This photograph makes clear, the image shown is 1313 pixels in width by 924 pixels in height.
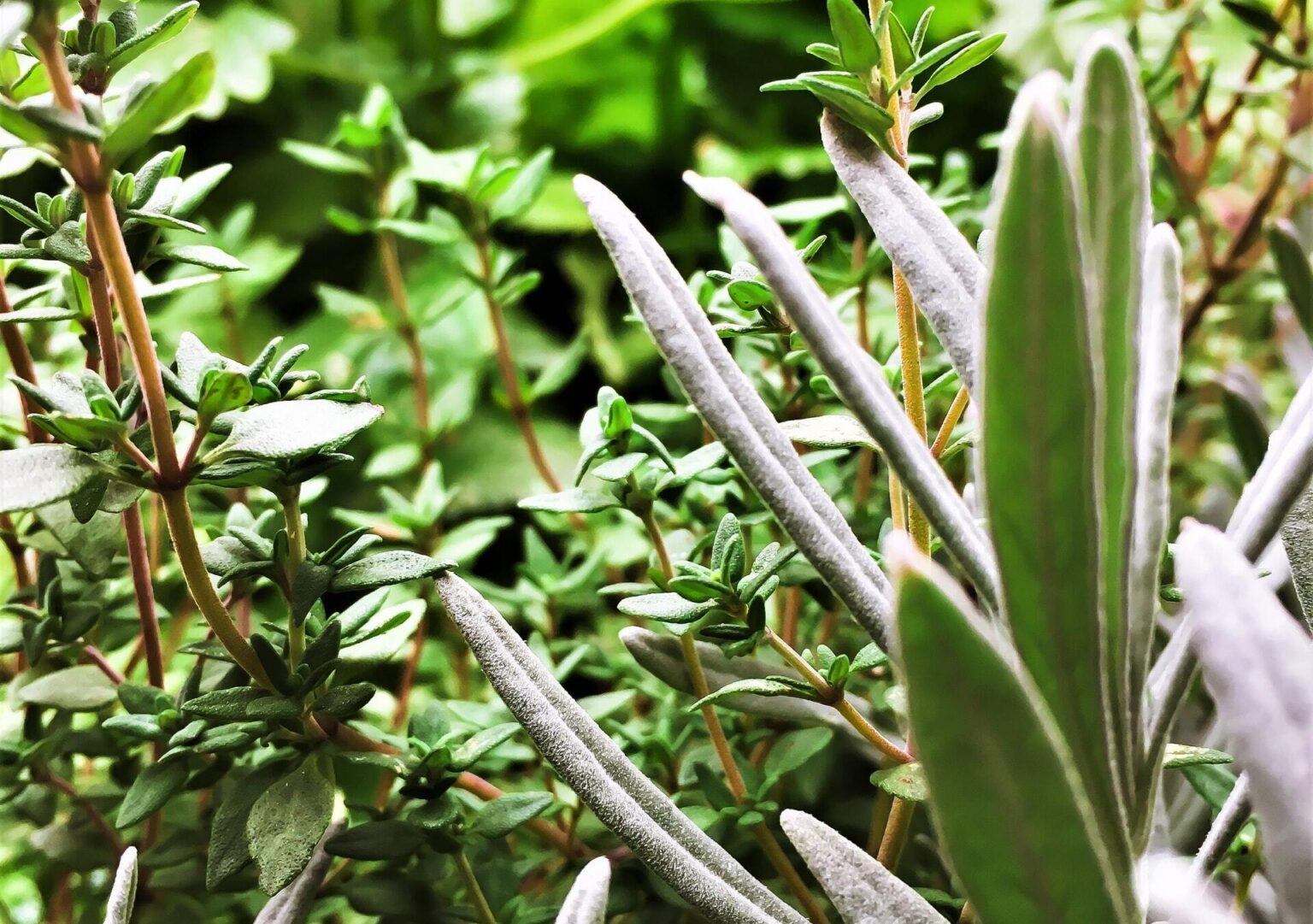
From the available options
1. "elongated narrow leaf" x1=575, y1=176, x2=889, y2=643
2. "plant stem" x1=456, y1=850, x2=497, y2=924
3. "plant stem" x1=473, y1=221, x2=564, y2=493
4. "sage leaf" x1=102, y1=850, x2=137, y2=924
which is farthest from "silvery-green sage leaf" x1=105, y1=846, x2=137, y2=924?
"plant stem" x1=473, y1=221, x2=564, y2=493

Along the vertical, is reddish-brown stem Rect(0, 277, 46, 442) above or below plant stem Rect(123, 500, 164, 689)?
above

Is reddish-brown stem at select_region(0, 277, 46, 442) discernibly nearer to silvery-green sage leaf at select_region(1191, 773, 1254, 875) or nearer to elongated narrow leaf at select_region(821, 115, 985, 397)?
elongated narrow leaf at select_region(821, 115, 985, 397)

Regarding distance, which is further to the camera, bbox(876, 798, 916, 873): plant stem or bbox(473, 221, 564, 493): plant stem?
bbox(473, 221, 564, 493): plant stem

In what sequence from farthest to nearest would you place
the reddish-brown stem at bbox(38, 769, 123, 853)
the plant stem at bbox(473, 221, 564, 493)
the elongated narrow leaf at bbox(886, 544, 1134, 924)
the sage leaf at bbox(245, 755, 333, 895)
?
the plant stem at bbox(473, 221, 564, 493) → the reddish-brown stem at bbox(38, 769, 123, 853) → the sage leaf at bbox(245, 755, 333, 895) → the elongated narrow leaf at bbox(886, 544, 1134, 924)

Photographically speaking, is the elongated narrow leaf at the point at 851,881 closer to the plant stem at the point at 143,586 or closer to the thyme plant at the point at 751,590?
the thyme plant at the point at 751,590

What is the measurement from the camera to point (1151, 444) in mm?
287

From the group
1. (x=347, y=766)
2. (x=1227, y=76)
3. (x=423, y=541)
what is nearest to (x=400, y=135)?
(x=423, y=541)

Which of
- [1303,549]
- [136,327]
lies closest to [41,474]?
[136,327]

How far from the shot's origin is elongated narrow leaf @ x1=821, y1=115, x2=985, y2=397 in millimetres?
282

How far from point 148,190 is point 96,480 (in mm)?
104

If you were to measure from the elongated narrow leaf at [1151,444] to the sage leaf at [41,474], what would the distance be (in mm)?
277

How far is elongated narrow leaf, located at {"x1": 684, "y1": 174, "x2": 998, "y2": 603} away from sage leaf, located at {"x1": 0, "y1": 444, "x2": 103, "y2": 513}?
0.60 feet

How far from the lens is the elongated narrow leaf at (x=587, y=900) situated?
254 mm

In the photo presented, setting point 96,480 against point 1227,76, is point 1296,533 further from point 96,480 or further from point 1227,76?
point 1227,76
